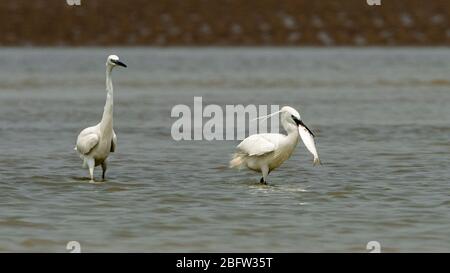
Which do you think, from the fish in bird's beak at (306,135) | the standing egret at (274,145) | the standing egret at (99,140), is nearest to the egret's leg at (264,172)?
the standing egret at (274,145)

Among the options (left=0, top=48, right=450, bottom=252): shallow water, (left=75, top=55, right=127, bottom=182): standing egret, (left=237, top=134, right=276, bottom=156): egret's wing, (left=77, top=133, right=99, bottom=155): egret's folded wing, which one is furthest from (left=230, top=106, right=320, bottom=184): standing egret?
(left=77, top=133, right=99, bottom=155): egret's folded wing

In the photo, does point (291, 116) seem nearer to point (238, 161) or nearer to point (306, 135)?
point (306, 135)

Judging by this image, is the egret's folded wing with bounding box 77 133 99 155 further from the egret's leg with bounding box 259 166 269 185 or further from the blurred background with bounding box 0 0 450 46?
the blurred background with bounding box 0 0 450 46

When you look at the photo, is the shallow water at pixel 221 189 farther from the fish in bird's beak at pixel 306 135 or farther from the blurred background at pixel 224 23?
the blurred background at pixel 224 23

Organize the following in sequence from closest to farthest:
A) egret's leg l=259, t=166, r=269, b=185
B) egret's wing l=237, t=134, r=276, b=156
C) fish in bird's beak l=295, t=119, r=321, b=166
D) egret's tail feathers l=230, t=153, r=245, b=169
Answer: fish in bird's beak l=295, t=119, r=321, b=166 → egret's wing l=237, t=134, r=276, b=156 → egret's leg l=259, t=166, r=269, b=185 → egret's tail feathers l=230, t=153, r=245, b=169

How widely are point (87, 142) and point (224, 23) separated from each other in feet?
486

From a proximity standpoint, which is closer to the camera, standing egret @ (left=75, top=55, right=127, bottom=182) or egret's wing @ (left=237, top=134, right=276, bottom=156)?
egret's wing @ (left=237, top=134, right=276, bottom=156)

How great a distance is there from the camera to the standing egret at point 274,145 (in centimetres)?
1880

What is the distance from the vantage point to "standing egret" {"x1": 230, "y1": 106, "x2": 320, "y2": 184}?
1880 centimetres

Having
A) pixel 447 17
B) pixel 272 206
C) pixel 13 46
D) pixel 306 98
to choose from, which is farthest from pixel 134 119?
pixel 447 17

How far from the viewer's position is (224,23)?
166375 mm

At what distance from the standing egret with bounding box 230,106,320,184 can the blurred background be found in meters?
140
